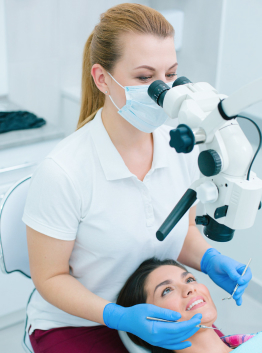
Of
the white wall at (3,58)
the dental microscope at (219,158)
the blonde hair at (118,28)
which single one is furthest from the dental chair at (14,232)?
the white wall at (3,58)

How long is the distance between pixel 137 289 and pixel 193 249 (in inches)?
13.2

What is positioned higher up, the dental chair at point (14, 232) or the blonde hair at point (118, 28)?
the blonde hair at point (118, 28)

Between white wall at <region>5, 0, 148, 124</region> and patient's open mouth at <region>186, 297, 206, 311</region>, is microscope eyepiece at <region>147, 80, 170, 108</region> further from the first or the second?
white wall at <region>5, 0, 148, 124</region>

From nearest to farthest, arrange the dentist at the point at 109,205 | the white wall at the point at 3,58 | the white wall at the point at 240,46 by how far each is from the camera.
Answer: the dentist at the point at 109,205 → the white wall at the point at 240,46 → the white wall at the point at 3,58

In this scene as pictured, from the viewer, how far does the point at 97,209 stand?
1313mm

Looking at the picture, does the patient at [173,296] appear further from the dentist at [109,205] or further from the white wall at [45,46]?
the white wall at [45,46]

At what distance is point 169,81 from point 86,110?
0.40 metres

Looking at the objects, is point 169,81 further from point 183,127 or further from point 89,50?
point 183,127

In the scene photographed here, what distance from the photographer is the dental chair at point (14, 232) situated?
1.37 metres

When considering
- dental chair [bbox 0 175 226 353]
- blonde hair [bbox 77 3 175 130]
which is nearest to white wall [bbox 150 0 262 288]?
blonde hair [bbox 77 3 175 130]

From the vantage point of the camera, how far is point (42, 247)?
1276 millimetres

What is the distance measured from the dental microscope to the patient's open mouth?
1.44 feet

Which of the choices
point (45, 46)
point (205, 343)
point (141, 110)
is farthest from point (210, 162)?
point (45, 46)

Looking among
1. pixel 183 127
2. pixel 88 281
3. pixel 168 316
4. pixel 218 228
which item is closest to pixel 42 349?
pixel 88 281
